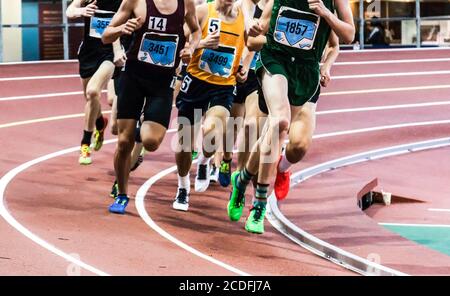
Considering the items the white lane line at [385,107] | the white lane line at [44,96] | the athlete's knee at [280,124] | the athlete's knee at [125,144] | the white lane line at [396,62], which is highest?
the athlete's knee at [280,124]

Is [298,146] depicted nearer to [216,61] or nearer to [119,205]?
[216,61]

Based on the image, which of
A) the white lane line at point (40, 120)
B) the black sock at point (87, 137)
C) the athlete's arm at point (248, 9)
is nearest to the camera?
the athlete's arm at point (248, 9)

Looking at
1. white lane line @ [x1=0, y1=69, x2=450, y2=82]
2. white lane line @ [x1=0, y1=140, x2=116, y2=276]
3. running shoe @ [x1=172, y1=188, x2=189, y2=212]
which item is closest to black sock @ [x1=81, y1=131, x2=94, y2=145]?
white lane line @ [x1=0, y1=140, x2=116, y2=276]

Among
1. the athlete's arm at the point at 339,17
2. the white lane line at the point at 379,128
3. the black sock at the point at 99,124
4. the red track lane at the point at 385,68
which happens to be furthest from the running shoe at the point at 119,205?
the red track lane at the point at 385,68

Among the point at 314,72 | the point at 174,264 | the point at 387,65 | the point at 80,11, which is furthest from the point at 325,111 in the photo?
the point at 174,264

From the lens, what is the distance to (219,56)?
1052 cm

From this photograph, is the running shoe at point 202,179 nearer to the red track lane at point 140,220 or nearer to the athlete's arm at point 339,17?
the red track lane at point 140,220

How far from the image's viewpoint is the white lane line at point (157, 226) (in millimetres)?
8498

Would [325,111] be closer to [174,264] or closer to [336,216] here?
[336,216]

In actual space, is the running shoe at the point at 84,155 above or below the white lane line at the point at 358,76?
above

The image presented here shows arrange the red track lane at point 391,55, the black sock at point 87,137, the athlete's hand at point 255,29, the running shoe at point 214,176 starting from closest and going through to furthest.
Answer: the athlete's hand at point 255,29 < the running shoe at point 214,176 < the black sock at point 87,137 < the red track lane at point 391,55

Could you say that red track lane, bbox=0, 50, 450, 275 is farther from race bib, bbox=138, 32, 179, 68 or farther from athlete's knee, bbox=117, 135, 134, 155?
race bib, bbox=138, 32, 179, 68

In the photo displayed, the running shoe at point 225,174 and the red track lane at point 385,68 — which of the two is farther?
the red track lane at point 385,68

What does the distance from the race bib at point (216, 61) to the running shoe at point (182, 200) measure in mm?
1166
